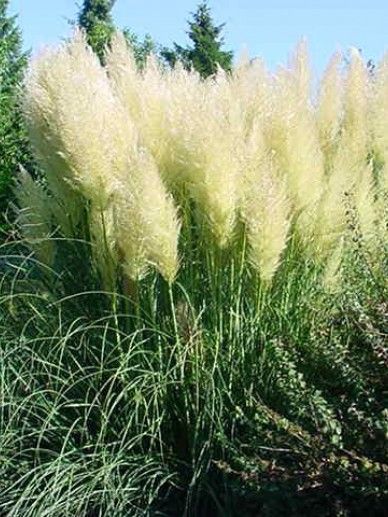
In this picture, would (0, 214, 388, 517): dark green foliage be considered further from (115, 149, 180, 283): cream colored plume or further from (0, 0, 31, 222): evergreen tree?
(0, 0, 31, 222): evergreen tree

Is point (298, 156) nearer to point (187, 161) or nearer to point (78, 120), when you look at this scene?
point (187, 161)

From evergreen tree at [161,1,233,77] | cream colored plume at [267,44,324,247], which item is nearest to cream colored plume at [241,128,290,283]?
cream colored plume at [267,44,324,247]

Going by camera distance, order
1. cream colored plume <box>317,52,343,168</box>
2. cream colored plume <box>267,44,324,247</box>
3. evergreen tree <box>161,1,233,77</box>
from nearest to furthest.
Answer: cream colored plume <box>267,44,324,247</box> < cream colored plume <box>317,52,343,168</box> < evergreen tree <box>161,1,233,77</box>

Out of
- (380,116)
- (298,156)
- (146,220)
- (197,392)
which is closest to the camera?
(146,220)

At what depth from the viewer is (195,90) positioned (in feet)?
10.2

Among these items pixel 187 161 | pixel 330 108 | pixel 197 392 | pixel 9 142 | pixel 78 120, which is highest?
pixel 9 142

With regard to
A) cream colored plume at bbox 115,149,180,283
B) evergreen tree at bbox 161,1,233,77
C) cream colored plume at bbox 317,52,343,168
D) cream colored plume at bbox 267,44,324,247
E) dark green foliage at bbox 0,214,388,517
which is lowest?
dark green foliage at bbox 0,214,388,517

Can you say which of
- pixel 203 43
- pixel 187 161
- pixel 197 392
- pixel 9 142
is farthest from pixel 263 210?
pixel 203 43

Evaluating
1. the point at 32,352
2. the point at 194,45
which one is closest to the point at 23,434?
the point at 32,352

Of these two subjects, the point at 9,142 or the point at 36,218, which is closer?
the point at 36,218

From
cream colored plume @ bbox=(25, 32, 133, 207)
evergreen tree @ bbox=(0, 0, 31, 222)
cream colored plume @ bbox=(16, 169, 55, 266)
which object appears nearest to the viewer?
cream colored plume @ bbox=(25, 32, 133, 207)

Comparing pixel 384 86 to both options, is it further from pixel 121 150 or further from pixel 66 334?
pixel 66 334

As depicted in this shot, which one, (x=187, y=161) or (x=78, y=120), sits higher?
(x=78, y=120)

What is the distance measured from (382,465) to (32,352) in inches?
52.1
